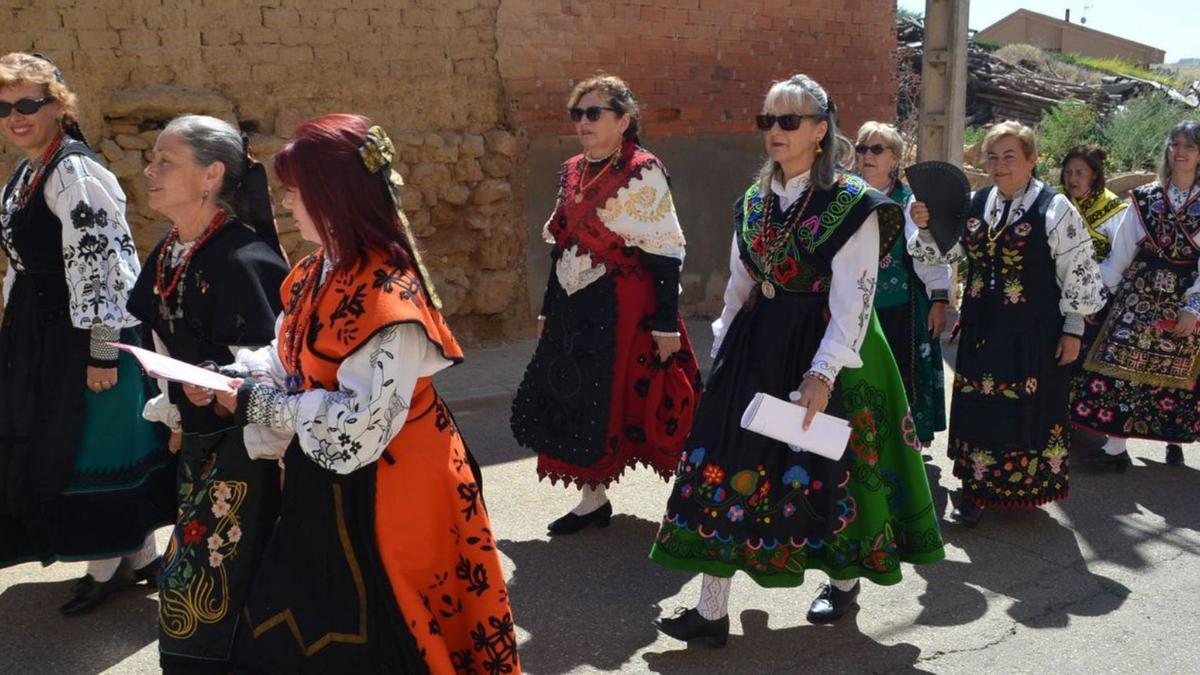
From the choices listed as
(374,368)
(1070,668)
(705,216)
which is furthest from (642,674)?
(705,216)

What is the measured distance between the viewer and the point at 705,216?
10.9 meters

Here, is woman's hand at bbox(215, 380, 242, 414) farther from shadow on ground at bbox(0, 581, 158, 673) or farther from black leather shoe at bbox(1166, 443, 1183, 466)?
A: black leather shoe at bbox(1166, 443, 1183, 466)

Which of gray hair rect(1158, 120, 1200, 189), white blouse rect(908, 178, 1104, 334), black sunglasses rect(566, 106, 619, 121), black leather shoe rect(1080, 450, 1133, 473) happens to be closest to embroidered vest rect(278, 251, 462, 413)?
black sunglasses rect(566, 106, 619, 121)

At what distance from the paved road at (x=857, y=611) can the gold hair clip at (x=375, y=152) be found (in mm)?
2076

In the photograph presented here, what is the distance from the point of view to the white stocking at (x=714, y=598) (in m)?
4.40

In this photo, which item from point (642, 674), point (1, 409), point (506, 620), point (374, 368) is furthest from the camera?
point (1, 409)

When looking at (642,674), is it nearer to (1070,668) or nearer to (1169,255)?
(1070,668)

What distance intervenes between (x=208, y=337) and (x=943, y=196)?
3.46m

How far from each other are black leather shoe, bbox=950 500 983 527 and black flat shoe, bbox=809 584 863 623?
1362 millimetres

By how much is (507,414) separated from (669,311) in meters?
2.73

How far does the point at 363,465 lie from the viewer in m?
2.93

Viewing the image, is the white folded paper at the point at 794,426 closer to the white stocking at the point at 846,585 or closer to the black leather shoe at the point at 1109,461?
the white stocking at the point at 846,585

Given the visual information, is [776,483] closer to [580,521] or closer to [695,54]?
[580,521]

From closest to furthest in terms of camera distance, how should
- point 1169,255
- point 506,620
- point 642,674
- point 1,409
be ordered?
point 506,620, point 642,674, point 1,409, point 1169,255
